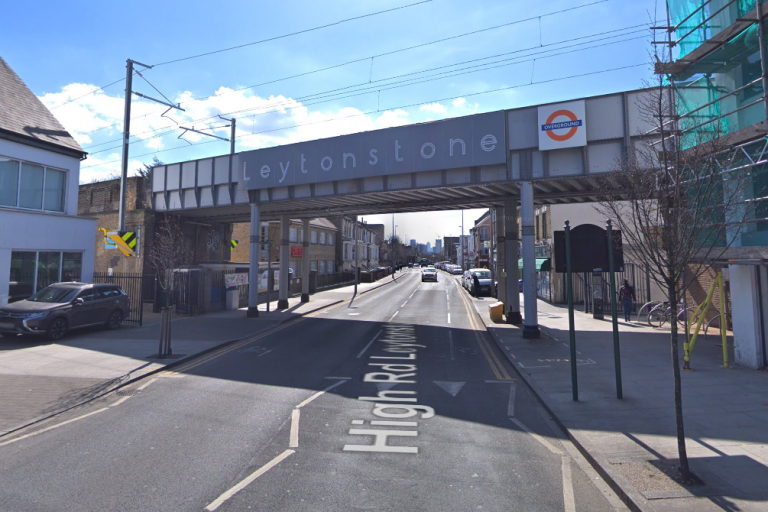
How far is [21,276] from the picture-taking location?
663 inches

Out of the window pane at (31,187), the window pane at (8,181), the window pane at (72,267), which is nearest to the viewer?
the window pane at (8,181)

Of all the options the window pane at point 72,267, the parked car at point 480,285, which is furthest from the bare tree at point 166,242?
the parked car at point 480,285

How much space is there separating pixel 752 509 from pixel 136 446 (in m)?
7.30

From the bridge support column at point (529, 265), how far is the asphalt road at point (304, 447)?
4.61 metres

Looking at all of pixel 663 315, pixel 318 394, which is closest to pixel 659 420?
pixel 318 394

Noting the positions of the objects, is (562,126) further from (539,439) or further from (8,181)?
(8,181)

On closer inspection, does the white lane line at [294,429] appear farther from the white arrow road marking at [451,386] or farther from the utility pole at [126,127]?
the utility pole at [126,127]

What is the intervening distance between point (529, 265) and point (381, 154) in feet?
23.9

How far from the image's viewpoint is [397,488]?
4.92 meters

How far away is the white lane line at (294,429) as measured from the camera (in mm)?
6130

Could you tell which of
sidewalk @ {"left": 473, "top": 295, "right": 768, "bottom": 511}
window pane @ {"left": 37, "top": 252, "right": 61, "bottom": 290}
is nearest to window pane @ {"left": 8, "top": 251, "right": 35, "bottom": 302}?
window pane @ {"left": 37, "top": 252, "right": 61, "bottom": 290}

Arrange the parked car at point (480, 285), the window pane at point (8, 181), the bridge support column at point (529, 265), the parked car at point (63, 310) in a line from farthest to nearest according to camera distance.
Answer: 1. the parked car at point (480, 285)
2. the window pane at point (8, 181)
3. the bridge support column at point (529, 265)
4. the parked car at point (63, 310)

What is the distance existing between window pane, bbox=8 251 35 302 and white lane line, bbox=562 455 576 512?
19632 mm

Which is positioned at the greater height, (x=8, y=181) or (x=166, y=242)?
(x=8, y=181)
